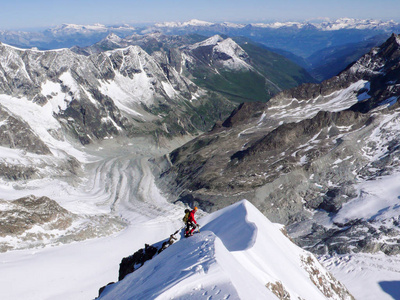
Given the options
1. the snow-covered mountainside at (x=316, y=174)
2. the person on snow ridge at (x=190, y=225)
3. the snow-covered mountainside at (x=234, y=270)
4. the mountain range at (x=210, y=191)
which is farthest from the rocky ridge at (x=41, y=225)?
the person on snow ridge at (x=190, y=225)

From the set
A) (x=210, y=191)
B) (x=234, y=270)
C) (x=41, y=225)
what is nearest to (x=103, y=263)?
(x=41, y=225)

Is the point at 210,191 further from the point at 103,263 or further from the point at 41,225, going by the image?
Result: the point at 41,225

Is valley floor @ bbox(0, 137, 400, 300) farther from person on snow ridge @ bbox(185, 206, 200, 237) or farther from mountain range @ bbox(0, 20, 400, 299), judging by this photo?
person on snow ridge @ bbox(185, 206, 200, 237)

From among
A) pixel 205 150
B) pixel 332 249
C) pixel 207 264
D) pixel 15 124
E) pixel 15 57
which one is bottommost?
pixel 332 249

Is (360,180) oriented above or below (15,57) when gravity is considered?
below

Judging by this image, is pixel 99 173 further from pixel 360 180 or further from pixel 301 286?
pixel 301 286

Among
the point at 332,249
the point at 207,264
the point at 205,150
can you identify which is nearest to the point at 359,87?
the point at 205,150
